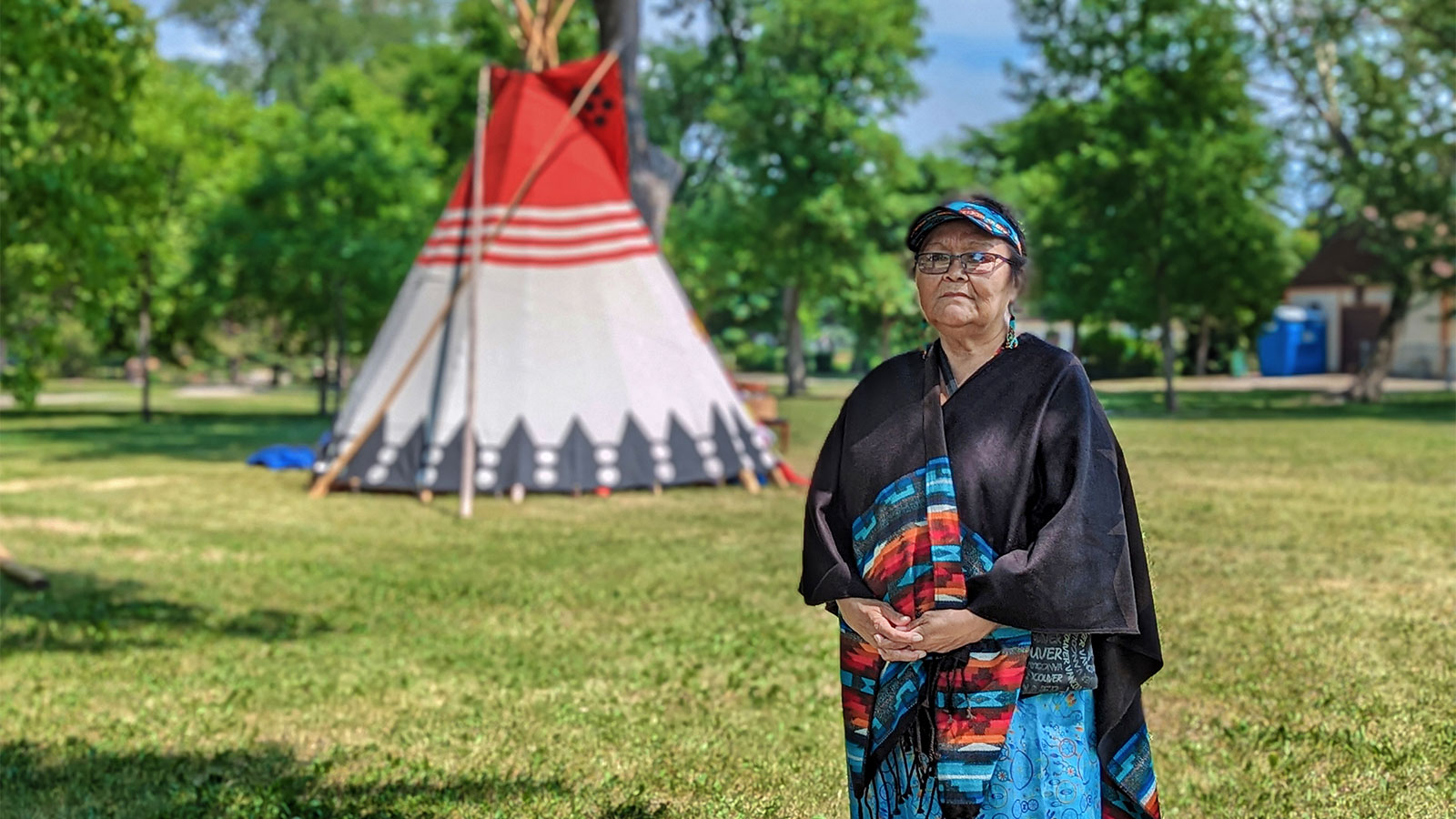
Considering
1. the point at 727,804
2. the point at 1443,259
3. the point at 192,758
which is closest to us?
the point at 727,804

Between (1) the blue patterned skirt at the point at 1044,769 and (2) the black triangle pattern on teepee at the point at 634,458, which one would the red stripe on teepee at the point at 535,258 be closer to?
(2) the black triangle pattern on teepee at the point at 634,458

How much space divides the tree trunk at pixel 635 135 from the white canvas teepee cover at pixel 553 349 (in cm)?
255

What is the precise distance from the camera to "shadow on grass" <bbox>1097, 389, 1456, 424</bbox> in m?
30.0

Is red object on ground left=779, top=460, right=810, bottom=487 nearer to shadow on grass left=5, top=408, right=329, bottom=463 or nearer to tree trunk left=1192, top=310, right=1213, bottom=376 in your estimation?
shadow on grass left=5, top=408, right=329, bottom=463

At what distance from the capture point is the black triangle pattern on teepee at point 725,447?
1543cm

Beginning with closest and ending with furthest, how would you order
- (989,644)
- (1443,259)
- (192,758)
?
(989,644), (192,758), (1443,259)

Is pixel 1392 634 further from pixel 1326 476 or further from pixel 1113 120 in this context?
pixel 1113 120

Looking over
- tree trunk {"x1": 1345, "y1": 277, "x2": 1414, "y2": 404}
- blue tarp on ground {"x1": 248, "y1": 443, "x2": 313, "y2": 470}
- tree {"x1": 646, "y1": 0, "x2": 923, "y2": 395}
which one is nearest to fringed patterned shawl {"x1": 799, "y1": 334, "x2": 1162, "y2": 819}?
blue tarp on ground {"x1": 248, "y1": 443, "x2": 313, "y2": 470}

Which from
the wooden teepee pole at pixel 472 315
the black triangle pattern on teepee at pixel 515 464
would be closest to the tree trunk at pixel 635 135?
the wooden teepee pole at pixel 472 315

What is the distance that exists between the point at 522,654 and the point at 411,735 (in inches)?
60.5

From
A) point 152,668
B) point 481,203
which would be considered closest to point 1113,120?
point 481,203

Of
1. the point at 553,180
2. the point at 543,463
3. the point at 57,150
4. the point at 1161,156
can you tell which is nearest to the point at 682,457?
the point at 543,463

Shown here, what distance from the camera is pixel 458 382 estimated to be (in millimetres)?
14641

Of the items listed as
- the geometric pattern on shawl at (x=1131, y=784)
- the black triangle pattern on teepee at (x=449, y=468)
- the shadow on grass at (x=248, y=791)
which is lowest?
the shadow on grass at (x=248, y=791)
